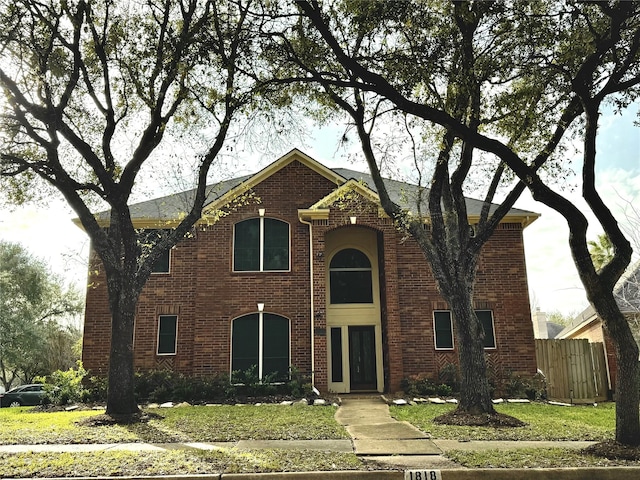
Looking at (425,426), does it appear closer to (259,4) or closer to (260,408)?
(260,408)

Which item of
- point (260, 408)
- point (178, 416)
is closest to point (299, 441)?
point (178, 416)

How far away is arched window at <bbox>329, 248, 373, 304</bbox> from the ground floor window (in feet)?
7.78

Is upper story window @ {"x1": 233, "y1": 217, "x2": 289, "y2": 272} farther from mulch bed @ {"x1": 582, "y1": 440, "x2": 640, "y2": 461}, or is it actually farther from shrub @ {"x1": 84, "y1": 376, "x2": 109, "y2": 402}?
mulch bed @ {"x1": 582, "y1": 440, "x2": 640, "y2": 461}

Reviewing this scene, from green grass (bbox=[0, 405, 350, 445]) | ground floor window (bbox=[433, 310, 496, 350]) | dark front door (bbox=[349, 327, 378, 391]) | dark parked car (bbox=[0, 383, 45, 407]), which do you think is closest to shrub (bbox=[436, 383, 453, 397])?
ground floor window (bbox=[433, 310, 496, 350])

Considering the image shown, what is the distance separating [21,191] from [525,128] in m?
12.1

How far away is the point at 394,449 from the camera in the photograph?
26.8ft

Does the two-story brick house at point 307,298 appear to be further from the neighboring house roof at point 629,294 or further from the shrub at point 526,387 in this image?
the neighboring house roof at point 629,294

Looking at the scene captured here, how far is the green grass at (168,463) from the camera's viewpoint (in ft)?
21.7

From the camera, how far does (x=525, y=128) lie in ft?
37.4

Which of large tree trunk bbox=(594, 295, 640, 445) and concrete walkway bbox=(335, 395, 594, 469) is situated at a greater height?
large tree trunk bbox=(594, 295, 640, 445)

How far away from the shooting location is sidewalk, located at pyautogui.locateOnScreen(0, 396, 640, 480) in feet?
21.0

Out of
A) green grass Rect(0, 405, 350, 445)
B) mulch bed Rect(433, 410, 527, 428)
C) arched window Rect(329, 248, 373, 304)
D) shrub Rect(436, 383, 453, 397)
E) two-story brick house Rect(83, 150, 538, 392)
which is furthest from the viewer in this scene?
arched window Rect(329, 248, 373, 304)

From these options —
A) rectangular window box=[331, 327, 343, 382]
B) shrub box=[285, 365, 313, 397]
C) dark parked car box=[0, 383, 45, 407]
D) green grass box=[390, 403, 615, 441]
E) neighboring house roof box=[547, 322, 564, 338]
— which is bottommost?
dark parked car box=[0, 383, 45, 407]

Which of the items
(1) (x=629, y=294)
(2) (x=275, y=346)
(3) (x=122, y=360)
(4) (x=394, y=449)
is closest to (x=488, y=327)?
(1) (x=629, y=294)
